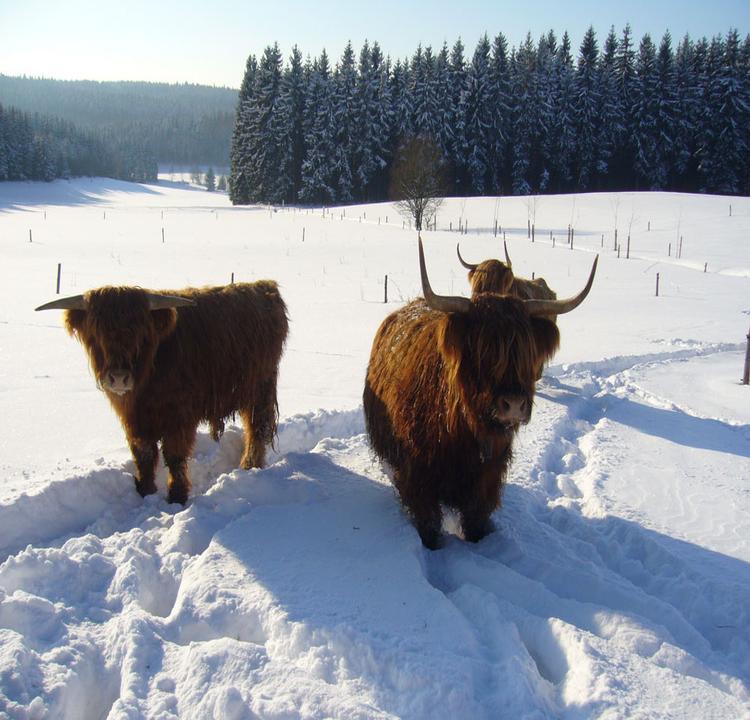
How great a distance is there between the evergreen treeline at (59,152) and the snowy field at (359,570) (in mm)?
72285

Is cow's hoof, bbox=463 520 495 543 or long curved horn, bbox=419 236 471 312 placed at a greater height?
long curved horn, bbox=419 236 471 312

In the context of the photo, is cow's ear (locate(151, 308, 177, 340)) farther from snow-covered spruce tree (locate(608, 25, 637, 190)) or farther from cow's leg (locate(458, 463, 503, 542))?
snow-covered spruce tree (locate(608, 25, 637, 190))

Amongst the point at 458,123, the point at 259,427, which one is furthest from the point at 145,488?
the point at 458,123

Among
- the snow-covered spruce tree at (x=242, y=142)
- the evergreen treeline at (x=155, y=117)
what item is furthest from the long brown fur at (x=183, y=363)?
Result: the evergreen treeline at (x=155, y=117)

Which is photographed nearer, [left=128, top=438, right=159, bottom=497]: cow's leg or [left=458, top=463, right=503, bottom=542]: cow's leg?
[left=458, top=463, right=503, bottom=542]: cow's leg

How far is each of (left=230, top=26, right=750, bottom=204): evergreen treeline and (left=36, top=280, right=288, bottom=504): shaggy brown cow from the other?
4743 cm

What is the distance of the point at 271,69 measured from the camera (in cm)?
5434

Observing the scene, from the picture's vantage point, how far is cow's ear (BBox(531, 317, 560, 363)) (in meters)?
3.44

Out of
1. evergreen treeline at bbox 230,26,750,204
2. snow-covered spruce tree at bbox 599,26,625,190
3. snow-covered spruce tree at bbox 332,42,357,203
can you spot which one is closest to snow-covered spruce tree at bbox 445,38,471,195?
evergreen treeline at bbox 230,26,750,204

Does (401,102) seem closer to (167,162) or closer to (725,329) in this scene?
(725,329)

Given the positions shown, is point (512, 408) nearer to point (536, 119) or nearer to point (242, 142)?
point (536, 119)

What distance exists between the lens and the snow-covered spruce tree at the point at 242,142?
184ft

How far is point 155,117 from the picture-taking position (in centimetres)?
16512

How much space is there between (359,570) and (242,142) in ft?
190
